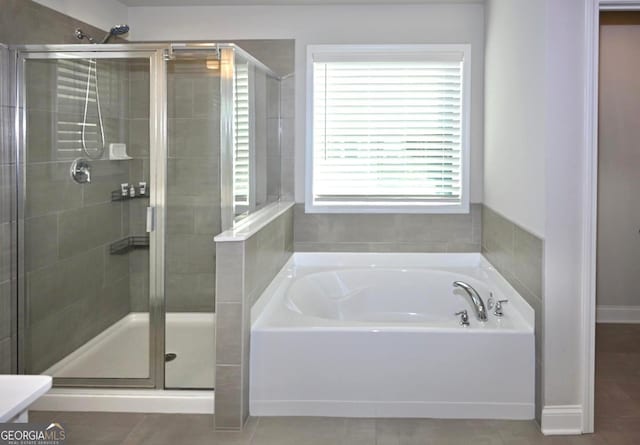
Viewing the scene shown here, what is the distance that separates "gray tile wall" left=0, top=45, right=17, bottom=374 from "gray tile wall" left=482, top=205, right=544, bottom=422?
257cm

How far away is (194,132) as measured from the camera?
3529 mm

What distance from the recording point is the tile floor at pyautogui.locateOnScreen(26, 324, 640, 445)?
3.14 meters

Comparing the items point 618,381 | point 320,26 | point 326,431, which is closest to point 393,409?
point 326,431

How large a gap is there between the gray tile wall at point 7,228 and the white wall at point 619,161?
3991 millimetres

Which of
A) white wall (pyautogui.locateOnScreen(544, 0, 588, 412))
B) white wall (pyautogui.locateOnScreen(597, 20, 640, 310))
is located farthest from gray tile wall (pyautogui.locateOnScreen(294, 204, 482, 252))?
white wall (pyautogui.locateOnScreen(544, 0, 588, 412))

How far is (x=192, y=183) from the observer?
356 cm

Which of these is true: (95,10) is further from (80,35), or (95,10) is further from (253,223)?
(253,223)

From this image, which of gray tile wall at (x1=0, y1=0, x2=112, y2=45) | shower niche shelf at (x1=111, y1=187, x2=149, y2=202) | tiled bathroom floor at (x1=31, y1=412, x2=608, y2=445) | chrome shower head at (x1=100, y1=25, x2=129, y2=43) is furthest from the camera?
chrome shower head at (x1=100, y1=25, x2=129, y2=43)

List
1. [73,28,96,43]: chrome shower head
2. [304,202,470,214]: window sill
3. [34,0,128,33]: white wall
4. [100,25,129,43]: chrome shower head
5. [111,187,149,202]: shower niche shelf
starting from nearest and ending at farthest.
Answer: [111,187,149,202]: shower niche shelf
[34,0,128,33]: white wall
[73,28,96,43]: chrome shower head
[100,25,129,43]: chrome shower head
[304,202,470,214]: window sill

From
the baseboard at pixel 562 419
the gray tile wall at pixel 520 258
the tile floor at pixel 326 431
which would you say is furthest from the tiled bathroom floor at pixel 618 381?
the gray tile wall at pixel 520 258

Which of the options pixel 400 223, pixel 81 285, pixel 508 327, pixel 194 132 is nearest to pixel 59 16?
pixel 194 132

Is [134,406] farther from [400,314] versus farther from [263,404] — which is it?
[400,314]

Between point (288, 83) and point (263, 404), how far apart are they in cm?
246

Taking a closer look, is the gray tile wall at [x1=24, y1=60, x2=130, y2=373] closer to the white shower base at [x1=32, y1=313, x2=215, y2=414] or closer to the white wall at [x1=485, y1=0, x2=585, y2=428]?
the white shower base at [x1=32, y1=313, x2=215, y2=414]
